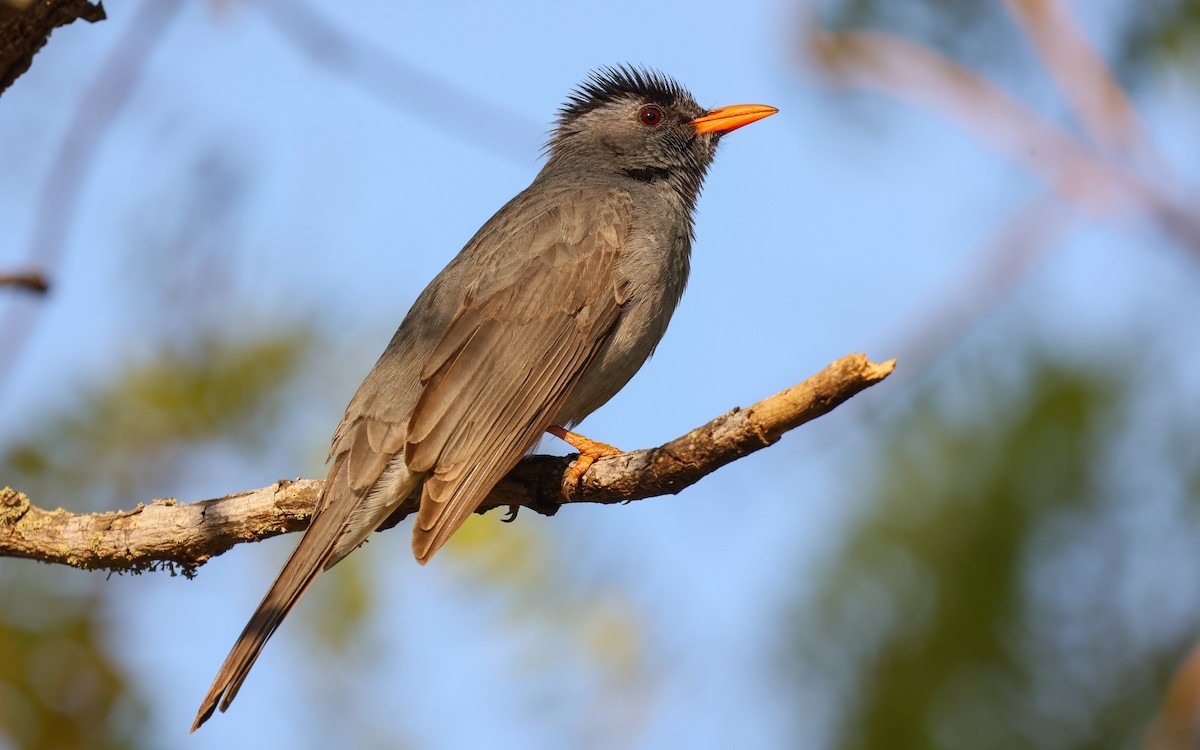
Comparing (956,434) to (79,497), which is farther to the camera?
(79,497)

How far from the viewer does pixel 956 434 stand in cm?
504

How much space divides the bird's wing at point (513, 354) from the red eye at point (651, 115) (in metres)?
1.29

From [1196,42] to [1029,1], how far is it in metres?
1.02

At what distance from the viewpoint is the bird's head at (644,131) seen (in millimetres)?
7598

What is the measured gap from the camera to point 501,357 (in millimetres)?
5996

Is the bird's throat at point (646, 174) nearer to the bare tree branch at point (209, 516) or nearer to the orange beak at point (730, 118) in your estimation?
the orange beak at point (730, 118)

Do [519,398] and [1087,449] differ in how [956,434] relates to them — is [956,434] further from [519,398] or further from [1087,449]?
[519,398]

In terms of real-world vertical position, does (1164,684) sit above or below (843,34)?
below

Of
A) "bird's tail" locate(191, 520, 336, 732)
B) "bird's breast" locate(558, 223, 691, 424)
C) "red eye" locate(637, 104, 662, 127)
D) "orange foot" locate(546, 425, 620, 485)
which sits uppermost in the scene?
"red eye" locate(637, 104, 662, 127)

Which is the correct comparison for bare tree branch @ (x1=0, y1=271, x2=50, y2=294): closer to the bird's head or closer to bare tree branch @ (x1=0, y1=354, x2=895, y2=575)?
bare tree branch @ (x1=0, y1=354, x2=895, y2=575)

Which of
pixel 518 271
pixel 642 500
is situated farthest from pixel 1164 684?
pixel 518 271

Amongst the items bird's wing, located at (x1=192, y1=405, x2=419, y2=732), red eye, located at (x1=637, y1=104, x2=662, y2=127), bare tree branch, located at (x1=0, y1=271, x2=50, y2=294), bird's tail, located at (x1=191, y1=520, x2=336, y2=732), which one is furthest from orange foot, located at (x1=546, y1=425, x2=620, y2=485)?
red eye, located at (x1=637, y1=104, x2=662, y2=127)

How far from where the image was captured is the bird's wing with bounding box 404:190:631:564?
17.9ft

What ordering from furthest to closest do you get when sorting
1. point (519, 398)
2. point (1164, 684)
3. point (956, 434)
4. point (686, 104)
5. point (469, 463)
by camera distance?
point (686, 104) → point (519, 398) → point (469, 463) → point (956, 434) → point (1164, 684)
